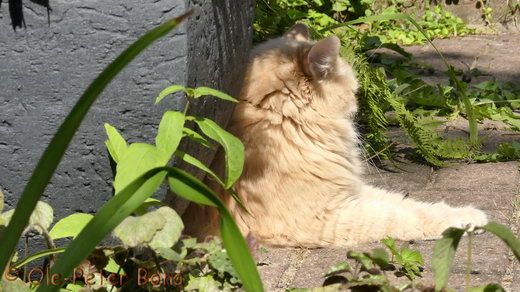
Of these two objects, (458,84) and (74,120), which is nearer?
(74,120)

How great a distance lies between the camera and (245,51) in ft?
11.7

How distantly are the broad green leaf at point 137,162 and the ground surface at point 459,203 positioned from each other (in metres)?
1.02

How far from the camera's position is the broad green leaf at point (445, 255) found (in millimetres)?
1964

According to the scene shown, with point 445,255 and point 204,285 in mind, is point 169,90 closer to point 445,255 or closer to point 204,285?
point 204,285

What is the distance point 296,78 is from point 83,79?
140 centimetres

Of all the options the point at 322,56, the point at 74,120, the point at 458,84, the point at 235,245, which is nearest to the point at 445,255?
the point at 235,245

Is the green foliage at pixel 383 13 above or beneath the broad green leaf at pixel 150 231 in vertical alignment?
beneath

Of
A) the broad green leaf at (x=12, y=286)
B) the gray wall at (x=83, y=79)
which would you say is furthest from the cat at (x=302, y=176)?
the broad green leaf at (x=12, y=286)

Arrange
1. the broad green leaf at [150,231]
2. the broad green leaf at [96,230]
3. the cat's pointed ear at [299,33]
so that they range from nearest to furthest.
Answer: the broad green leaf at [96,230], the broad green leaf at [150,231], the cat's pointed ear at [299,33]

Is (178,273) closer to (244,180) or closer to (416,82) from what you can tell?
(244,180)

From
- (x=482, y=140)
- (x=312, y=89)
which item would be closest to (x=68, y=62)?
(x=312, y=89)

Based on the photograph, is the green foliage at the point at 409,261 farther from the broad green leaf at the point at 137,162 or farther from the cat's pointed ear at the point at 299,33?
the cat's pointed ear at the point at 299,33

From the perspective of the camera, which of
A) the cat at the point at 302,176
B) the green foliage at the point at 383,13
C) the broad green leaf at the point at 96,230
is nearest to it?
the broad green leaf at the point at 96,230

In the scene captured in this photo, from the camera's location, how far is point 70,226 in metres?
2.61
